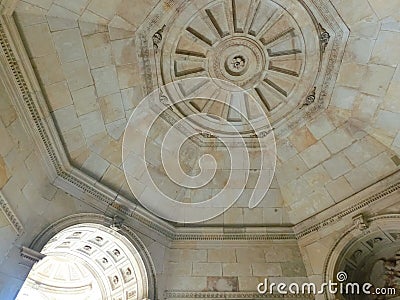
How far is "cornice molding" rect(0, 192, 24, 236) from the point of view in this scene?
570 cm

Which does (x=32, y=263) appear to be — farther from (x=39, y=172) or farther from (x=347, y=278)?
(x=347, y=278)

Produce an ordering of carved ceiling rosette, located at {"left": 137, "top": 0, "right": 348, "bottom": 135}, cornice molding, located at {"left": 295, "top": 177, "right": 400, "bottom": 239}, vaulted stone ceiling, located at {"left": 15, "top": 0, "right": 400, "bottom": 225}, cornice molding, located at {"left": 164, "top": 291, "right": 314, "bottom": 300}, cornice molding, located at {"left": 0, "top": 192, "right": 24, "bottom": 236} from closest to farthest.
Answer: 1. cornice molding, located at {"left": 0, "top": 192, "right": 24, "bottom": 236}
2. vaulted stone ceiling, located at {"left": 15, "top": 0, "right": 400, "bottom": 225}
3. carved ceiling rosette, located at {"left": 137, "top": 0, "right": 348, "bottom": 135}
4. cornice molding, located at {"left": 295, "top": 177, "right": 400, "bottom": 239}
5. cornice molding, located at {"left": 164, "top": 291, "right": 314, "bottom": 300}

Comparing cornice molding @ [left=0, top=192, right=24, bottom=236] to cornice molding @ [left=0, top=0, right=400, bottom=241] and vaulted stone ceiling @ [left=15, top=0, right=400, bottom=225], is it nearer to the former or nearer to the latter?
cornice molding @ [left=0, top=0, right=400, bottom=241]

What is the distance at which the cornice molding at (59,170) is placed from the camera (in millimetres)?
5930

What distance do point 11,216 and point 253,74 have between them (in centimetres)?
533

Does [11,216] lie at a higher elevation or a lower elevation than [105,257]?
lower

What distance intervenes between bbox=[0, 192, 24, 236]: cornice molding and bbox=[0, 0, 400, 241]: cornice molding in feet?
0.09

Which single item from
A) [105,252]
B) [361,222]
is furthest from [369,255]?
[105,252]

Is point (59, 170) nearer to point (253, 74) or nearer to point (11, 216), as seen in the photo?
point (11, 216)

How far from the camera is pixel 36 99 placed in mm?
6480

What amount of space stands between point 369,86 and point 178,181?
446 cm

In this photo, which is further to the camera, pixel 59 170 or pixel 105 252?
pixel 105 252

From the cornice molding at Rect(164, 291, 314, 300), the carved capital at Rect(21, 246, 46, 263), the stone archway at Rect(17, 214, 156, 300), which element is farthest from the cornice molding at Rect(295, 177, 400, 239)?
the carved capital at Rect(21, 246, 46, 263)

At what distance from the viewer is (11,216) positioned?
5.91m
